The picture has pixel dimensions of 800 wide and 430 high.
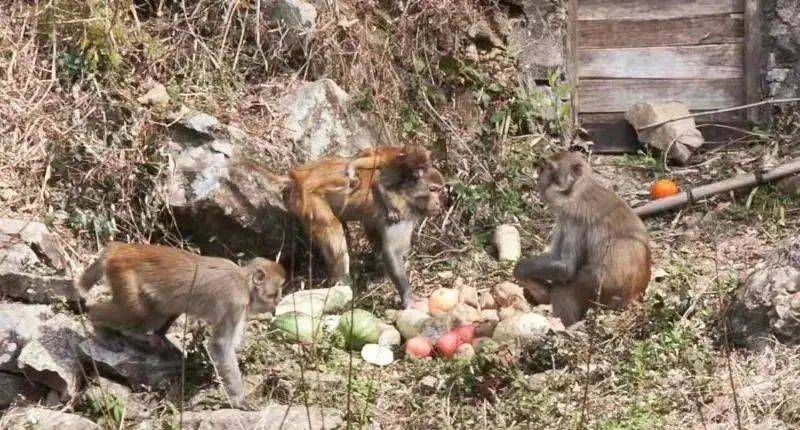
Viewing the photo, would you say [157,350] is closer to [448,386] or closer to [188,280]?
[188,280]

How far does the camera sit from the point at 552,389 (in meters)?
7.85

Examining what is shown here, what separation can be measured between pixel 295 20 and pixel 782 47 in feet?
14.0

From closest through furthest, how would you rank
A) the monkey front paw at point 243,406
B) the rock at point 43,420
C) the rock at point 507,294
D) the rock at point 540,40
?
the rock at point 43,420
the monkey front paw at point 243,406
the rock at point 507,294
the rock at point 540,40

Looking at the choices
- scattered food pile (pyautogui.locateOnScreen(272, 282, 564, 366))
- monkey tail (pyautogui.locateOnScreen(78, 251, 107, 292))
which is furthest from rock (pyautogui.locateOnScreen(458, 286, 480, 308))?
monkey tail (pyautogui.locateOnScreen(78, 251, 107, 292))

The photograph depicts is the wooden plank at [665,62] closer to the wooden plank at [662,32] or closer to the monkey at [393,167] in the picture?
the wooden plank at [662,32]

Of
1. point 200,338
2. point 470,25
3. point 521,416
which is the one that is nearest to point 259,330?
point 200,338

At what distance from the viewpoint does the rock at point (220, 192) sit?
388 inches

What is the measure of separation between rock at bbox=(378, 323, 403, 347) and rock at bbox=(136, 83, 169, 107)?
9.11ft

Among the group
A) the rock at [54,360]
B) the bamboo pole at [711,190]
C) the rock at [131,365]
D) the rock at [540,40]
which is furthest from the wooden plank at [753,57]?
the rock at [54,360]

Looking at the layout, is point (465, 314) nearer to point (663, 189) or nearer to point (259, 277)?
point (259, 277)

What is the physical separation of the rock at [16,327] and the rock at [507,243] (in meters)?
3.69

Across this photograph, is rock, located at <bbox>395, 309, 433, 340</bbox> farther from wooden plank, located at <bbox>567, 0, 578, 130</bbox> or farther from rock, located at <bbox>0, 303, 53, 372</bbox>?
wooden plank, located at <bbox>567, 0, 578, 130</bbox>

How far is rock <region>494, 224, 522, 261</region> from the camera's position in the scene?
33.8 feet

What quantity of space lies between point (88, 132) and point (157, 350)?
2.73 metres
